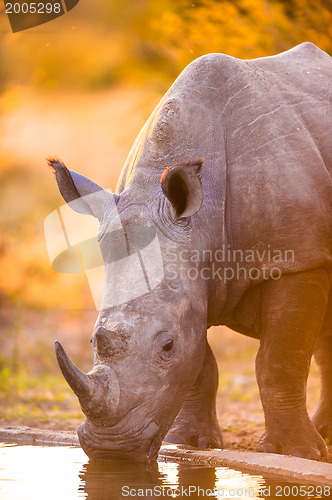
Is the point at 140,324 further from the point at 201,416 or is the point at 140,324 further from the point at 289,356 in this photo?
the point at 201,416

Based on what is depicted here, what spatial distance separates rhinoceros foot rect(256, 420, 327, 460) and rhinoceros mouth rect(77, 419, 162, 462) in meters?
1.03

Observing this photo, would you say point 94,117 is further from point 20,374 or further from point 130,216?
point 130,216

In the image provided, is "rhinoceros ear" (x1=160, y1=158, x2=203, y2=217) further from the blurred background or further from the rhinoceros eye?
the blurred background

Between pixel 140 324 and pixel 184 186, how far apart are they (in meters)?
0.84

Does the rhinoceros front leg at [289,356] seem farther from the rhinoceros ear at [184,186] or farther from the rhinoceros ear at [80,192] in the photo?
the rhinoceros ear at [80,192]

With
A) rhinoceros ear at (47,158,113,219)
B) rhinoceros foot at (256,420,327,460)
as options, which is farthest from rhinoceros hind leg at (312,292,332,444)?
rhinoceros ear at (47,158,113,219)

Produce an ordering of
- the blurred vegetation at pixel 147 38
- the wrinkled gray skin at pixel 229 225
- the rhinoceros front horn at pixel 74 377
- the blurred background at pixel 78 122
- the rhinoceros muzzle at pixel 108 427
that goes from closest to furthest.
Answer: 1. the rhinoceros front horn at pixel 74 377
2. the rhinoceros muzzle at pixel 108 427
3. the wrinkled gray skin at pixel 229 225
4. the blurred background at pixel 78 122
5. the blurred vegetation at pixel 147 38

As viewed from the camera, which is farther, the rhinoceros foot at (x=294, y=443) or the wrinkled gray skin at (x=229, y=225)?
the rhinoceros foot at (x=294, y=443)

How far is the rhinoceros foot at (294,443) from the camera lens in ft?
18.7

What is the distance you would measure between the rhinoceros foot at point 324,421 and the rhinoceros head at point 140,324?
1901mm

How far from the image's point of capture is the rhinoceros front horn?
15.4 ft

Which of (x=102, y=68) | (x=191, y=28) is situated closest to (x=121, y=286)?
(x=191, y=28)

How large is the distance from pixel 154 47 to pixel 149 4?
1952mm

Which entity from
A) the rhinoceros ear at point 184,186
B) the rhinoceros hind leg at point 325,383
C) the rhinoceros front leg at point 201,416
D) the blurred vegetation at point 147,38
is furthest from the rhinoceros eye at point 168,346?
the blurred vegetation at point 147,38
